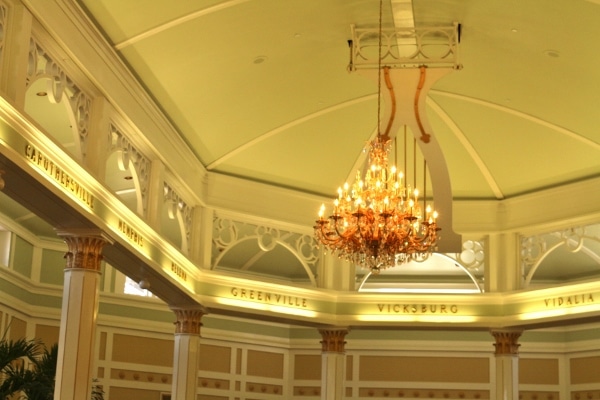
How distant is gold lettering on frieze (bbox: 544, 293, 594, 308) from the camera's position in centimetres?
1753

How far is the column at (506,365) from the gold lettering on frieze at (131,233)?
715 cm

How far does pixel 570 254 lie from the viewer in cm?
2178

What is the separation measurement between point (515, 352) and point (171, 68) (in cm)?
843

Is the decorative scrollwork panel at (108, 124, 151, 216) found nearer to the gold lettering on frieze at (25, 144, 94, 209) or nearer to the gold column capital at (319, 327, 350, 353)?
the gold lettering on frieze at (25, 144, 94, 209)

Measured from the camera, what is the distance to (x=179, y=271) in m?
16.9

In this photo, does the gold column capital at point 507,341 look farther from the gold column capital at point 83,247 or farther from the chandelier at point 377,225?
the gold column capital at point 83,247

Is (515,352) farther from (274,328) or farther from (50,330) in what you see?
(50,330)

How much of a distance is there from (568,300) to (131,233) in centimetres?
767

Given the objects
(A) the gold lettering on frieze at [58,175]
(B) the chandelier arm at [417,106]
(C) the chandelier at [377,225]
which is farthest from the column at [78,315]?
(B) the chandelier arm at [417,106]

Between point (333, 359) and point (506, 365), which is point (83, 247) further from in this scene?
point (506, 365)

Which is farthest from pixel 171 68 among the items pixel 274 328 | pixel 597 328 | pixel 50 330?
pixel 597 328

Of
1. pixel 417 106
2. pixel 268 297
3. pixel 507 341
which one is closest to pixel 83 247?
pixel 417 106

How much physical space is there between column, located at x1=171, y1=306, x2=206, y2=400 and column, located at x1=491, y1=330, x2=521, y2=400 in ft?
17.4

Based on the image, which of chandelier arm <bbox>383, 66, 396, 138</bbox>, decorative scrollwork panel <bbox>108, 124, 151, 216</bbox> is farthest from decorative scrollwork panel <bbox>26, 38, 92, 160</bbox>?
chandelier arm <bbox>383, 66, 396, 138</bbox>
